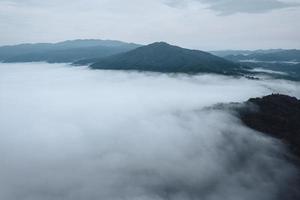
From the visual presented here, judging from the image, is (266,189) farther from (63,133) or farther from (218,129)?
(63,133)

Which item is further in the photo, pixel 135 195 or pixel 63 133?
pixel 63 133

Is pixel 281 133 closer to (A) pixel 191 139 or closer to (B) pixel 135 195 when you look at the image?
(A) pixel 191 139

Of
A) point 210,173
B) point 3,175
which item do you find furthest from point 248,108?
point 3,175

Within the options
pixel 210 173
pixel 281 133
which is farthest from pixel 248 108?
pixel 210 173

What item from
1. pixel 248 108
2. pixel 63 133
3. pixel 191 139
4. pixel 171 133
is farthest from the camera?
pixel 248 108

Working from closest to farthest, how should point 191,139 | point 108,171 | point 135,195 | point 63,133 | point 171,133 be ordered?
1. point 135,195
2. point 108,171
3. point 191,139
4. point 171,133
5. point 63,133

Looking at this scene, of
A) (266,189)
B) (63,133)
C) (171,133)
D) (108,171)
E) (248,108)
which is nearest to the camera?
(266,189)
